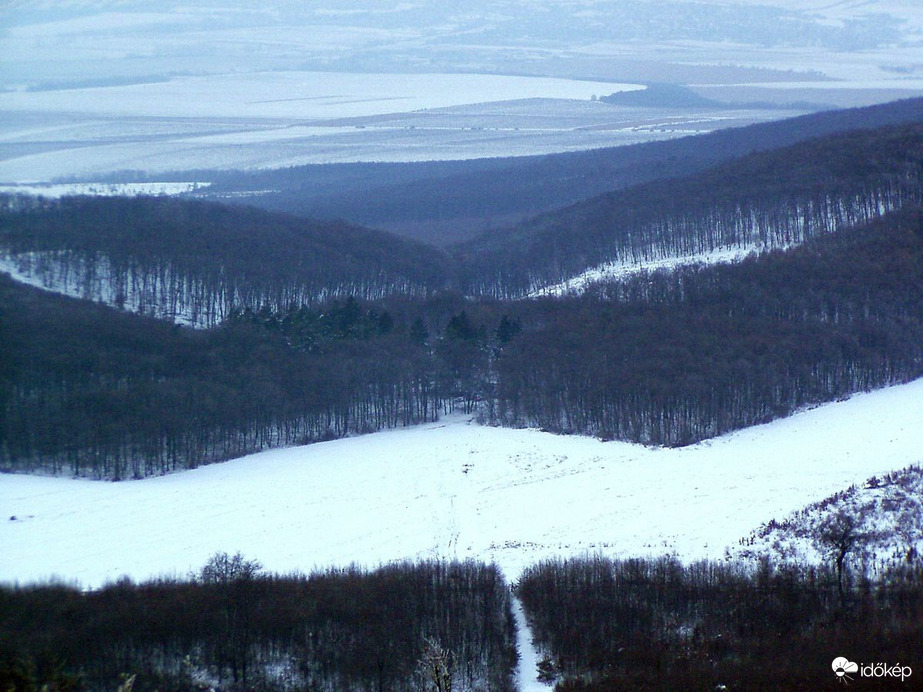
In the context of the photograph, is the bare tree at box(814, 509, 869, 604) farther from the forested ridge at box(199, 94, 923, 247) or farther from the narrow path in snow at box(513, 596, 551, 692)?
the forested ridge at box(199, 94, 923, 247)

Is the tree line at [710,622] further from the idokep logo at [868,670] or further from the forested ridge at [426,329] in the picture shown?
the forested ridge at [426,329]

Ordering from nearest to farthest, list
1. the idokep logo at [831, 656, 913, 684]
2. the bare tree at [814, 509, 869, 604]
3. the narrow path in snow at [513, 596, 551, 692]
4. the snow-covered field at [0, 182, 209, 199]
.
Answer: the idokep logo at [831, 656, 913, 684] → the narrow path in snow at [513, 596, 551, 692] → the bare tree at [814, 509, 869, 604] → the snow-covered field at [0, 182, 209, 199]

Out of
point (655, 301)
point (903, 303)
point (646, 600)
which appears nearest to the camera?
point (646, 600)

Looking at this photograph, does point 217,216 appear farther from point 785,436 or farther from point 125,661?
point 125,661

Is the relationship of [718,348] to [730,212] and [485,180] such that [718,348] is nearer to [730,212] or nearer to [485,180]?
[730,212]

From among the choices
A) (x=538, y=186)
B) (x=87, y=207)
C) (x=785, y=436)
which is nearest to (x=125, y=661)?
(x=785, y=436)

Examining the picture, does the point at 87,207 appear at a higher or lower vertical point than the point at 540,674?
higher

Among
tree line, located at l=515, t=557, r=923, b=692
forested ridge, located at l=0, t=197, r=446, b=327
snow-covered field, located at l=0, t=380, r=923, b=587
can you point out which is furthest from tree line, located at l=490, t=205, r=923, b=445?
forested ridge, located at l=0, t=197, r=446, b=327
